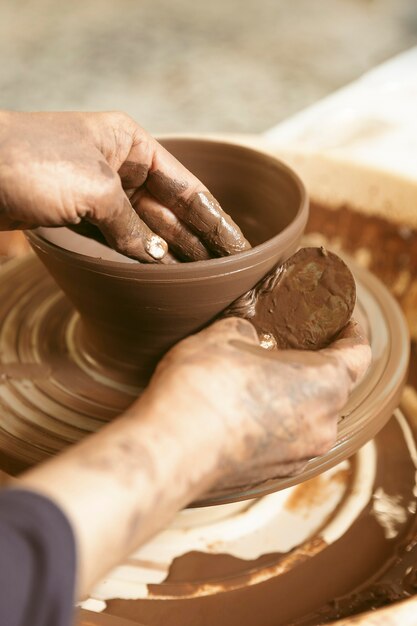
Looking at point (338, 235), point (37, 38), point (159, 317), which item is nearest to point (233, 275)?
point (159, 317)

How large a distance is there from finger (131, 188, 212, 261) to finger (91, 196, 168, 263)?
0.18 feet

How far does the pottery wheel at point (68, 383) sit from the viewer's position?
1016mm

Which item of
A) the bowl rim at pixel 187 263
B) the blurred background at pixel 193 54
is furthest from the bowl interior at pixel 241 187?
the blurred background at pixel 193 54

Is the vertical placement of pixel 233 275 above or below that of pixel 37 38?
above

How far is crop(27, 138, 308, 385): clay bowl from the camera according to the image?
3.09ft

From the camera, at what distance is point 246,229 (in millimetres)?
1352

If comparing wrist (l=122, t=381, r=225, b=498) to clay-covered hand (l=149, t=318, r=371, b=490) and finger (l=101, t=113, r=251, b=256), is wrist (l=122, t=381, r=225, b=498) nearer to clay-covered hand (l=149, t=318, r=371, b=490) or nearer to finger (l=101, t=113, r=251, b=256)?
clay-covered hand (l=149, t=318, r=371, b=490)

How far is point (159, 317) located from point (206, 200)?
229 millimetres

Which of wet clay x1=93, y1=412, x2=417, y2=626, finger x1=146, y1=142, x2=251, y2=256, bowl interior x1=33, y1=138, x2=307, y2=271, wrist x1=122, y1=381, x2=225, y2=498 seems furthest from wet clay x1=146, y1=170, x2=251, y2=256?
wet clay x1=93, y1=412, x2=417, y2=626

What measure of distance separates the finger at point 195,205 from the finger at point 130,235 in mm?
76

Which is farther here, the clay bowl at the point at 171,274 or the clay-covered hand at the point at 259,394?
the clay bowl at the point at 171,274

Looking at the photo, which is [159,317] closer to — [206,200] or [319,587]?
[206,200]

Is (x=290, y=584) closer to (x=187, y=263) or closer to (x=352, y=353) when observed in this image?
(x=352, y=353)

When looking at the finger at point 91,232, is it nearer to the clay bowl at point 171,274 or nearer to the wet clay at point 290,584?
the clay bowl at point 171,274
